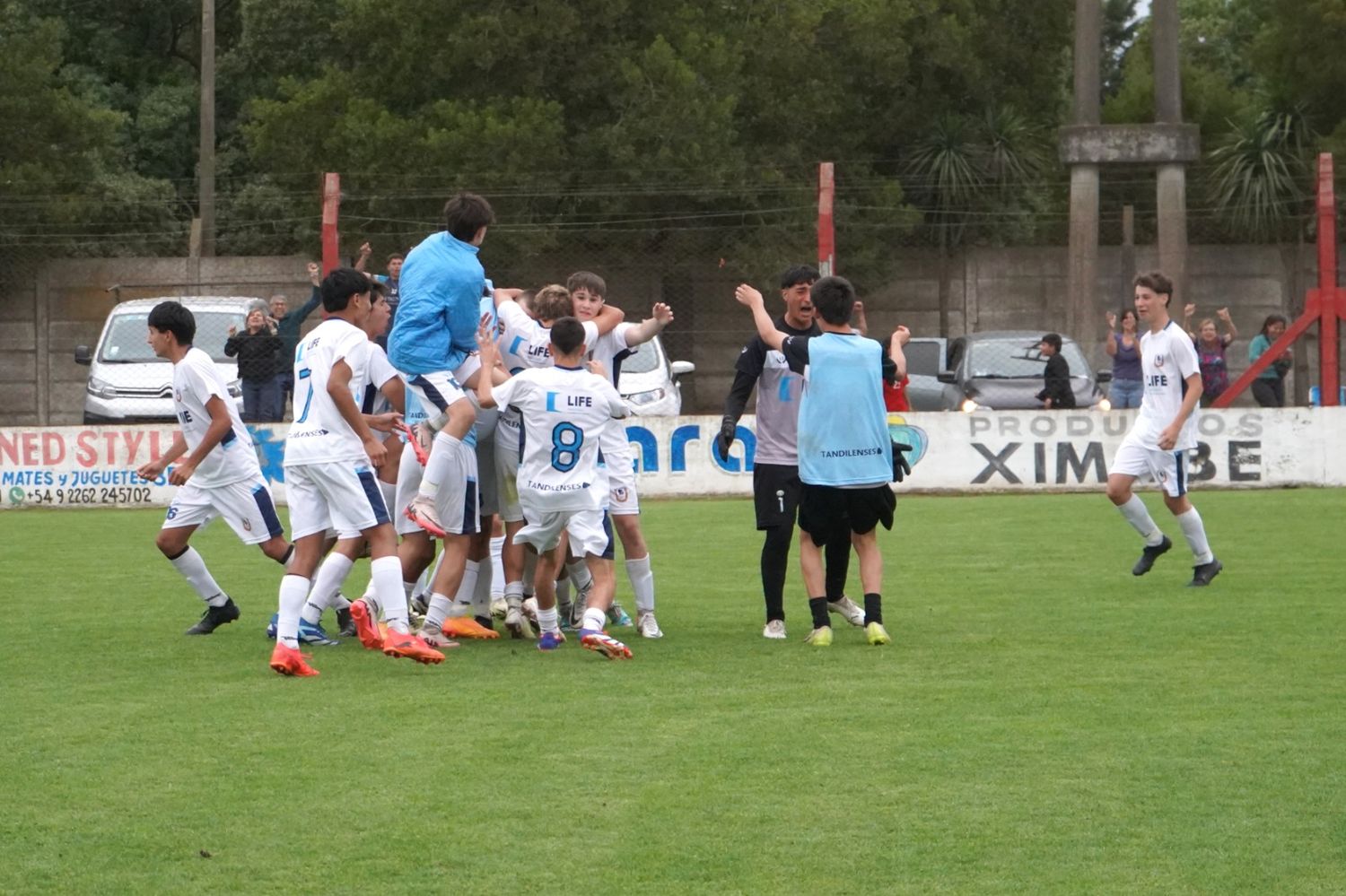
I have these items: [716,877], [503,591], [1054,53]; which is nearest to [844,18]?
[1054,53]

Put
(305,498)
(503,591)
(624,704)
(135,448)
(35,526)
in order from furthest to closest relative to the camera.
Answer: (135,448) < (35,526) < (503,591) < (305,498) < (624,704)

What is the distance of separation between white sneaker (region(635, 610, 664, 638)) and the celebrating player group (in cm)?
1

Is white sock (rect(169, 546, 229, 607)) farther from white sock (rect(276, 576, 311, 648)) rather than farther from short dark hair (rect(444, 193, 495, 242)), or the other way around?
short dark hair (rect(444, 193, 495, 242))

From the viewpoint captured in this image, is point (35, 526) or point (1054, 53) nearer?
point (35, 526)

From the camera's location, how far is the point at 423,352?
913 cm

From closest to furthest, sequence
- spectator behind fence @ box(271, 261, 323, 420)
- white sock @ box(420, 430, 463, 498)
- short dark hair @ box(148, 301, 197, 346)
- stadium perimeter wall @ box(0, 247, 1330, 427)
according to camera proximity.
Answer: white sock @ box(420, 430, 463, 498), short dark hair @ box(148, 301, 197, 346), spectator behind fence @ box(271, 261, 323, 420), stadium perimeter wall @ box(0, 247, 1330, 427)

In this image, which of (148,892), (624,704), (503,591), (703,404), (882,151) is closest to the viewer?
(148,892)

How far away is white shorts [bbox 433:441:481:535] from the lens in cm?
920

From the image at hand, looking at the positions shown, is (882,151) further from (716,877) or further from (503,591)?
(716,877)

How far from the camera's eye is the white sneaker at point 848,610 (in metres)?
10.2

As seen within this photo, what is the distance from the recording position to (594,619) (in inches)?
350

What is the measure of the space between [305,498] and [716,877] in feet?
13.4

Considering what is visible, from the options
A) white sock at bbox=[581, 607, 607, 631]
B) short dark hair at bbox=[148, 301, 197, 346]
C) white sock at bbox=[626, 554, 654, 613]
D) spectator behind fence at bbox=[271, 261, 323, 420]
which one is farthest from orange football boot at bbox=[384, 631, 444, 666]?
spectator behind fence at bbox=[271, 261, 323, 420]

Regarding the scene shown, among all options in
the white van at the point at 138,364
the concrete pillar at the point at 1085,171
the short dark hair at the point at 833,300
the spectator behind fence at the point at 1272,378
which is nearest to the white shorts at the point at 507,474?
the short dark hair at the point at 833,300
